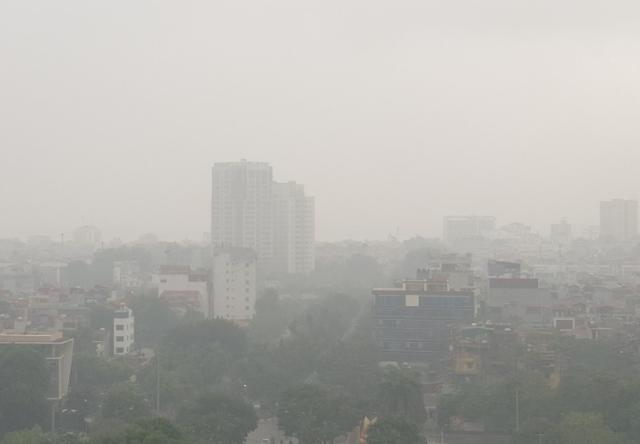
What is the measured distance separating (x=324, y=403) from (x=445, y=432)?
186 centimetres

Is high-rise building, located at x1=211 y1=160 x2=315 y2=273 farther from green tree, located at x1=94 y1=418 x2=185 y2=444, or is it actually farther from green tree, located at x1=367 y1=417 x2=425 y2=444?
green tree, located at x1=94 y1=418 x2=185 y2=444

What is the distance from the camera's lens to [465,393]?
1346cm

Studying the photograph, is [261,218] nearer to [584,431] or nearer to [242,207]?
[242,207]

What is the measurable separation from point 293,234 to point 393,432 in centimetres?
3503

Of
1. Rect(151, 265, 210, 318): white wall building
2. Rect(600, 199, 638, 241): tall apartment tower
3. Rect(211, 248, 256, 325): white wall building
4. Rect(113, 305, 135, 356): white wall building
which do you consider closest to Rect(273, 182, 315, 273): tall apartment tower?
Rect(211, 248, 256, 325): white wall building

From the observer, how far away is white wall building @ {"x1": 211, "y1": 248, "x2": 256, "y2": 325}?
2555 cm

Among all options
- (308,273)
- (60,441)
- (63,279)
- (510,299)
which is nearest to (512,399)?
(60,441)

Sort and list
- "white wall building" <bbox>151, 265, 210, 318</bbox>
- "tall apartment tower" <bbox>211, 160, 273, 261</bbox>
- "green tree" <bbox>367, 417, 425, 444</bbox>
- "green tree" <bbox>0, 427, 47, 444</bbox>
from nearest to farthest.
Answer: "green tree" <bbox>0, 427, 47, 444</bbox>, "green tree" <bbox>367, 417, 425, 444</bbox>, "white wall building" <bbox>151, 265, 210, 318</bbox>, "tall apartment tower" <bbox>211, 160, 273, 261</bbox>

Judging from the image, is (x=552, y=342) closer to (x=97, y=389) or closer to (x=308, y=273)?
(x=97, y=389)

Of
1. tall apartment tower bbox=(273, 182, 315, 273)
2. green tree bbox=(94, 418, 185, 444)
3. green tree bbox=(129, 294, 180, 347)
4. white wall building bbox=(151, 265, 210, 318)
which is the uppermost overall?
tall apartment tower bbox=(273, 182, 315, 273)

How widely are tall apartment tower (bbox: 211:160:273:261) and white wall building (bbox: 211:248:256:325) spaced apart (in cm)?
1861

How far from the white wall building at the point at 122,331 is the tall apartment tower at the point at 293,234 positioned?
82.4 ft

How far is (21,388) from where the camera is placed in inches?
496

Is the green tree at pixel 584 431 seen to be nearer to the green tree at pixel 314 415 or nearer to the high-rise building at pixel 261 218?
the green tree at pixel 314 415
